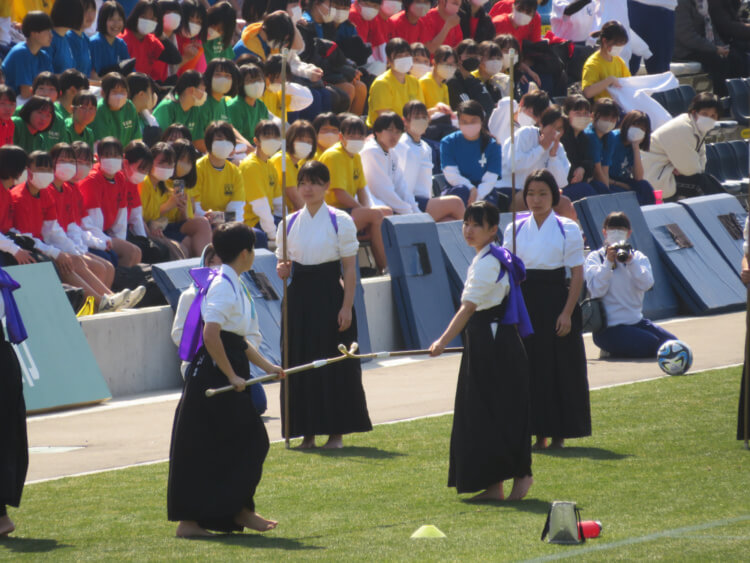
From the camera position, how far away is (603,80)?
20.2 m

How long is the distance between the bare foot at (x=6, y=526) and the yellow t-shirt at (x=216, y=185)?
7.04 m

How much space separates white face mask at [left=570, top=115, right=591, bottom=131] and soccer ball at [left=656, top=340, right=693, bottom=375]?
497 centimetres

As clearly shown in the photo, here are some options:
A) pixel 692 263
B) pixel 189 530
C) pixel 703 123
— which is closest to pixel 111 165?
pixel 189 530

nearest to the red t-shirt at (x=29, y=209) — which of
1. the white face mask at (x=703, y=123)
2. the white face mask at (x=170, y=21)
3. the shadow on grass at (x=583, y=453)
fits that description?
the white face mask at (x=170, y=21)

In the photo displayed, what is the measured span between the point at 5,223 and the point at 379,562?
6668 mm

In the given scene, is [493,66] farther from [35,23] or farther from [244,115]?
[35,23]

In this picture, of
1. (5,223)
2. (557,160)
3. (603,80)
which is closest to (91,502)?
(5,223)

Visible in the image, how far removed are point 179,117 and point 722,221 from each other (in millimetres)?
7273

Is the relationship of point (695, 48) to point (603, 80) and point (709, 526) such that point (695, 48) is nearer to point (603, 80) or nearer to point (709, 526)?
point (603, 80)

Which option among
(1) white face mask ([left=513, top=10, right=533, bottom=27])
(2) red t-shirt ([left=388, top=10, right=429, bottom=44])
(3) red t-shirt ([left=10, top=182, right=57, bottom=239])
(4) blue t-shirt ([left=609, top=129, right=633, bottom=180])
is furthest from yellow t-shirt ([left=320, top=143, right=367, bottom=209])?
(1) white face mask ([left=513, top=10, right=533, bottom=27])

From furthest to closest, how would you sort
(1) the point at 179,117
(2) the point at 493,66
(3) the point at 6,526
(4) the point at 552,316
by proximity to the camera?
(2) the point at 493,66
(1) the point at 179,117
(4) the point at 552,316
(3) the point at 6,526

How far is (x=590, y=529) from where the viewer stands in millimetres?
7301

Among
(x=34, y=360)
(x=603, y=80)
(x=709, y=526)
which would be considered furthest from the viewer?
(x=603, y=80)

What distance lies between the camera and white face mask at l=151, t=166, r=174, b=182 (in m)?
13.9
